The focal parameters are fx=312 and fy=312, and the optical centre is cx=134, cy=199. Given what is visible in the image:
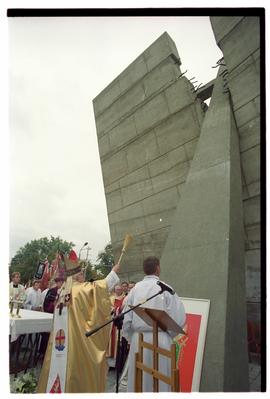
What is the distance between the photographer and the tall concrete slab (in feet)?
12.1

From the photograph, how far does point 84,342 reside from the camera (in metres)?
3.79

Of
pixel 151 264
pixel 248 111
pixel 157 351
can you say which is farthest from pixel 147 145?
pixel 157 351

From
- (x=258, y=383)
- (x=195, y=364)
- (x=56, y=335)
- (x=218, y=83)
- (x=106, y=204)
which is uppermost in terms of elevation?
(x=218, y=83)

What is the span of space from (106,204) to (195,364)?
19.6ft

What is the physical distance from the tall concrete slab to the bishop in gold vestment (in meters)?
1.14

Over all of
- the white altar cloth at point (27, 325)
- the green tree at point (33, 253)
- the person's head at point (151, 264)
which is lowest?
the green tree at point (33, 253)

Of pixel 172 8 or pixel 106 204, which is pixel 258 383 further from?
pixel 106 204

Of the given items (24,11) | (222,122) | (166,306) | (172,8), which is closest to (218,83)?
(222,122)

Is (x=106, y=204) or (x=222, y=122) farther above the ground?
(x=222, y=122)

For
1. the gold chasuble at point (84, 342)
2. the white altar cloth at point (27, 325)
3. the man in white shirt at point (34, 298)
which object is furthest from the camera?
the man in white shirt at point (34, 298)

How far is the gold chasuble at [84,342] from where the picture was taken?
146 inches

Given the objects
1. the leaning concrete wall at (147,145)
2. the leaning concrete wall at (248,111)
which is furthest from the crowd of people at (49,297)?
the leaning concrete wall at (248,111)

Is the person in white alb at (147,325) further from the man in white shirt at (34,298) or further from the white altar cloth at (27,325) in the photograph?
the man in white shirt at (34,298)

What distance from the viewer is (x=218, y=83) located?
5.98 meters
